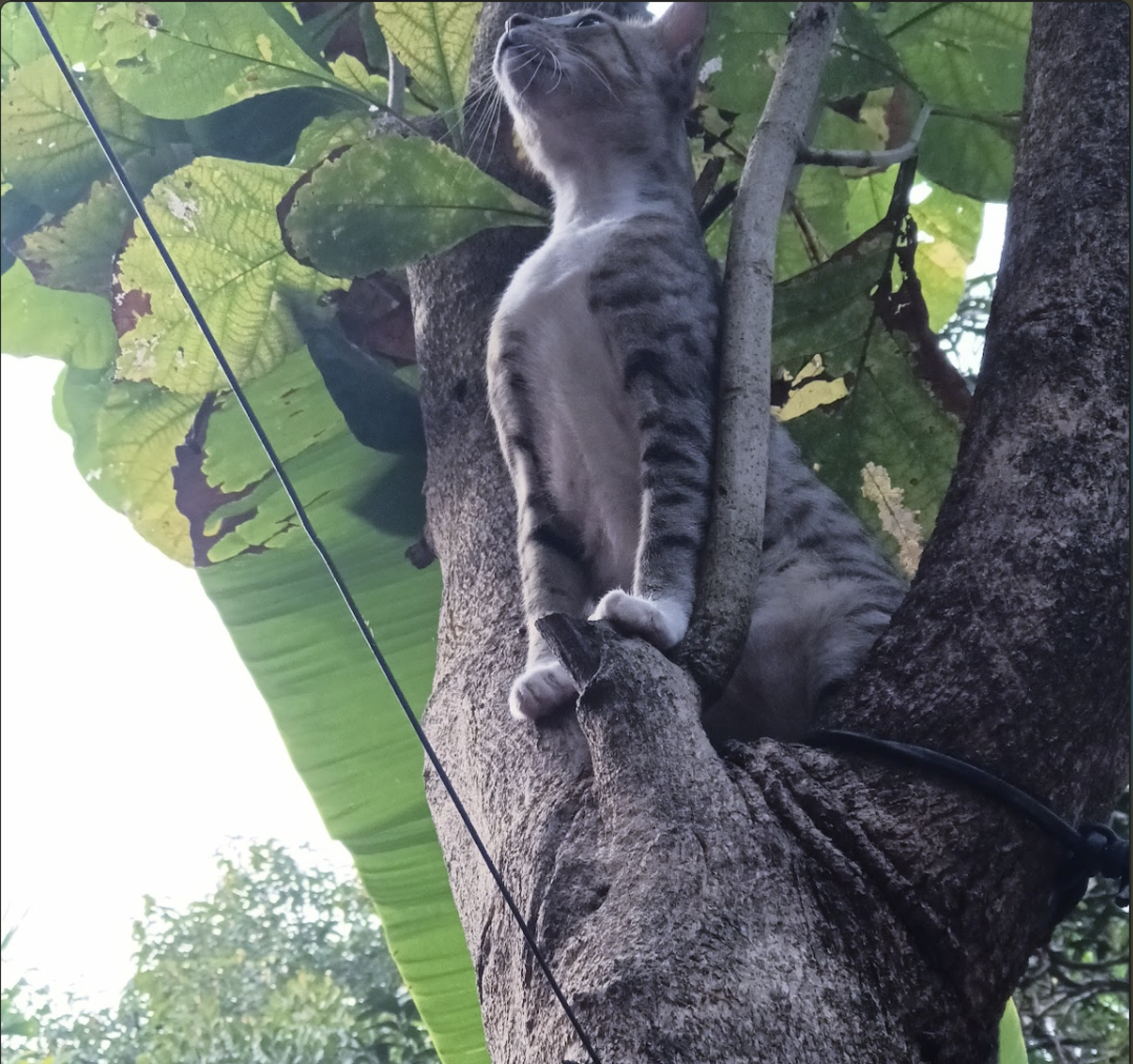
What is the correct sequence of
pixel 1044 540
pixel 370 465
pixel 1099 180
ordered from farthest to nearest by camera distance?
1. pixel 370 465
2. pixel 1099 180
3. pixel 1044 540

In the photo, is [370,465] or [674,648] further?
[370,465]

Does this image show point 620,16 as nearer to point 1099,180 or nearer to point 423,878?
point 1099,180

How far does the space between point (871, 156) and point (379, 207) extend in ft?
1.68

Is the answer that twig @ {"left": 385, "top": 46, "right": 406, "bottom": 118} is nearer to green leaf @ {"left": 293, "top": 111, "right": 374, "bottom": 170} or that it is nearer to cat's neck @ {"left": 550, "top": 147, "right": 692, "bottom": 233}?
green leaf @ {"left": 293, "top": 111, "right": 374, "bottom": 170}

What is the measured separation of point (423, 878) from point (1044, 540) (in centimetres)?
67

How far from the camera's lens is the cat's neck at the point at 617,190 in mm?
1226

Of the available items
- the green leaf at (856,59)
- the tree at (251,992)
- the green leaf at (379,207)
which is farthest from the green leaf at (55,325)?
the green leaf at (856,59)

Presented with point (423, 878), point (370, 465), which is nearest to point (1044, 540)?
point (423, 878)

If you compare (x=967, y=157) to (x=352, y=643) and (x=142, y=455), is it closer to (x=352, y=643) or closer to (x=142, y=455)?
(x=352, y=643)

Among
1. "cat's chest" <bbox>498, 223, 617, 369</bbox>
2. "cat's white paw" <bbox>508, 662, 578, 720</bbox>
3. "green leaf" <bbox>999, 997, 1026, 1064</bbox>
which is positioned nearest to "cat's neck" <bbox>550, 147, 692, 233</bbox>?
"cat's chest" <bbox>498, 223, 617, 369</bbox>

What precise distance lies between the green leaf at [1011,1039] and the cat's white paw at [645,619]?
312 mm

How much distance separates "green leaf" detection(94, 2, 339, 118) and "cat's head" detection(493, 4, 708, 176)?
0.81 ft

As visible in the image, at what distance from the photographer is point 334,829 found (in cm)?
108

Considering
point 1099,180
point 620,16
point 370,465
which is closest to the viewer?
point 1099,180
